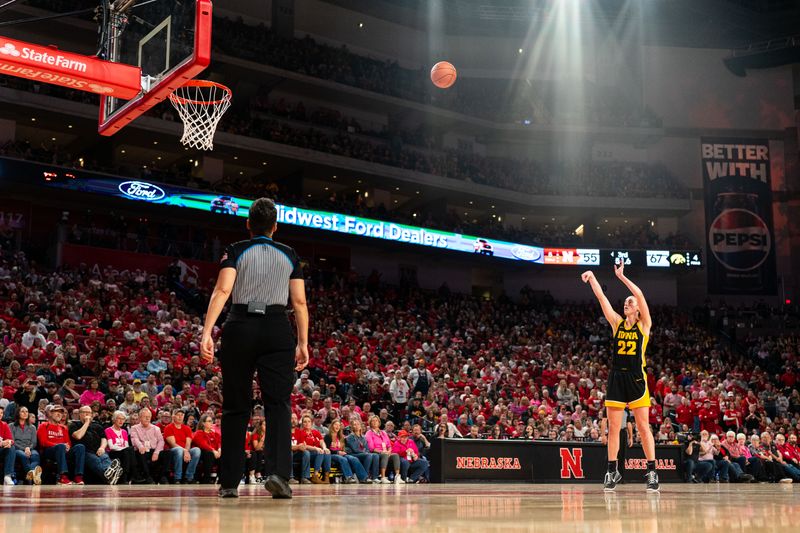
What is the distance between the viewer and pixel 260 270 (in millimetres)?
6094

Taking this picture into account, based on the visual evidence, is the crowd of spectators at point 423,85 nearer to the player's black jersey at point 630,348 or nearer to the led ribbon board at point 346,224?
the led ribbon board at point 346,224

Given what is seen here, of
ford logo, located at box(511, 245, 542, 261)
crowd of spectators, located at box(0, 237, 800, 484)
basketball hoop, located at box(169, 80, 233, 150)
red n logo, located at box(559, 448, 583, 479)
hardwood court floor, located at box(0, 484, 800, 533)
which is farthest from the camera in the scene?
ford logo, located at box(511, 245, 542, 261)

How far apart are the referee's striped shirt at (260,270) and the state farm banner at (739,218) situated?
40713 mm

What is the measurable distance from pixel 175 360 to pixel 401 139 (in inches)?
846

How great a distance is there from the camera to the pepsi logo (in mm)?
43188

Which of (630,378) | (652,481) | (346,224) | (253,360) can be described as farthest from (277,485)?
(346,224)

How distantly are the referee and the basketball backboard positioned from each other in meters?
6.35

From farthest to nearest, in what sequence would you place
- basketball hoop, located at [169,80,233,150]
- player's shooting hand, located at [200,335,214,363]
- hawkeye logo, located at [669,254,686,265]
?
hawkeye logo, located at [669,254,686,265]
basketball hoop, located at [169,80,233,150]
player's shooting hand, located at [200,335,214,363]

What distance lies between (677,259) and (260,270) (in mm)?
38070

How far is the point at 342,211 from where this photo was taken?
34.9 metres

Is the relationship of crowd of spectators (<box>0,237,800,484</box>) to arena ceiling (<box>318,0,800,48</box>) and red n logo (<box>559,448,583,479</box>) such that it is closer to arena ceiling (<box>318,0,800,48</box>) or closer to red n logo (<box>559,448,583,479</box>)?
red n logo (<box>559,448,583,479</box>)

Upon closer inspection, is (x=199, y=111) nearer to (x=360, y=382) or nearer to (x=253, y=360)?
(x=360, y=382)

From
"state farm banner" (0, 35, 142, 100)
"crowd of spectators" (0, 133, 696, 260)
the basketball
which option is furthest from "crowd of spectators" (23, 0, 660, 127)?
"state farm banner" (0, 35, 142, 100)

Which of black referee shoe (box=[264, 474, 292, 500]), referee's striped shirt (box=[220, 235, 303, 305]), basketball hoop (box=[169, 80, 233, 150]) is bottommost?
black referee shoe (box=[264, 474, 292, 500])
